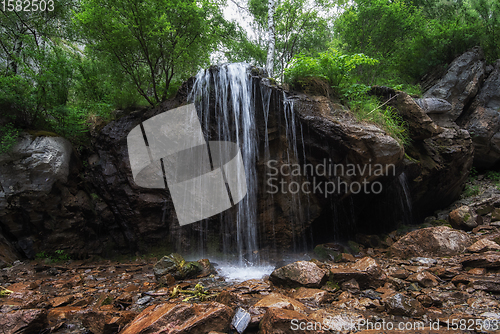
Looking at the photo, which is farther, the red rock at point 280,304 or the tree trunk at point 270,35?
the tree trunk at point 270,35

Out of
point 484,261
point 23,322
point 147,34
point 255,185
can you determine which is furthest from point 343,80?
point 23,322

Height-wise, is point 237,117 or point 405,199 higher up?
point 237,117

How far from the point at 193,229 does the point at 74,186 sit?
363cm

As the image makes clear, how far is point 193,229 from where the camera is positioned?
7008mm

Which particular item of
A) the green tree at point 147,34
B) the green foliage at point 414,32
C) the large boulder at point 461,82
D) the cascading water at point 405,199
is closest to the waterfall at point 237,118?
the green tree at point 147,34

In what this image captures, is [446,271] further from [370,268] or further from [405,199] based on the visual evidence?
[405,199]

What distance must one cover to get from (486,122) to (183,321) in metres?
13.6

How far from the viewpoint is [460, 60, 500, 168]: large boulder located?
403 inches

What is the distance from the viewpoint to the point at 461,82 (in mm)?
10656

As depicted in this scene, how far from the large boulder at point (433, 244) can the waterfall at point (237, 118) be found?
141 inches

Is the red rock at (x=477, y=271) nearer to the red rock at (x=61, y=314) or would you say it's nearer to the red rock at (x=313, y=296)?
the red rock at (x=313, y=296)

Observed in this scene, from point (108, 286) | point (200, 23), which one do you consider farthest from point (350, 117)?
point (108, 286)

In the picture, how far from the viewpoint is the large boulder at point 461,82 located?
10562mm

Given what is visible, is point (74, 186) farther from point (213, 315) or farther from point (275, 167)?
point (213, 315)
